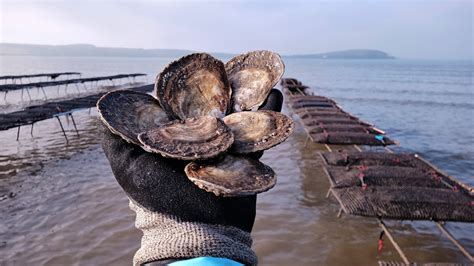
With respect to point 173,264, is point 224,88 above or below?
above

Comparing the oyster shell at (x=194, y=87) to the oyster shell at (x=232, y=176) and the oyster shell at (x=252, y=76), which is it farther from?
the oyster shell at (x=232, y=176)

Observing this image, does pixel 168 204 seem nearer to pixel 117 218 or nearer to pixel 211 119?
pixel 211 119

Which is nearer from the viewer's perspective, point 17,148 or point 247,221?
point 247,221

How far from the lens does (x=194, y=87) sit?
7.79 feet

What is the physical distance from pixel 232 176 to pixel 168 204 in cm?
37

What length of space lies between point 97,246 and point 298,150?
28.6ft

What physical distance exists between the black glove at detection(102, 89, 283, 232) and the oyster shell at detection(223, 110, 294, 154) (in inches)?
11.4

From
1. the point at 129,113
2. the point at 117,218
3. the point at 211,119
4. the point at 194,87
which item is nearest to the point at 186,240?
the point at 211,119

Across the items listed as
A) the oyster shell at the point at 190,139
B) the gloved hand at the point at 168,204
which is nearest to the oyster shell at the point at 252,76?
the oyster shell at the point at 190,139

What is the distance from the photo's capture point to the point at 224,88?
234 centimetres

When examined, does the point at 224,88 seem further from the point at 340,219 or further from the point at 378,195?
the point at 340,219

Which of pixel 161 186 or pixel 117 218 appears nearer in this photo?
pixel 161 186

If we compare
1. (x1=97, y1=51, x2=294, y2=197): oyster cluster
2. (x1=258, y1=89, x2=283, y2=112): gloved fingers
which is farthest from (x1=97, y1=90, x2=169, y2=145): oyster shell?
(x1=258, y1=89, x2=283, y2=112): gloved fingers

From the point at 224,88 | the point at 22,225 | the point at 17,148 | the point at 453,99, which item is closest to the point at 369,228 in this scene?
the point at 224,88
